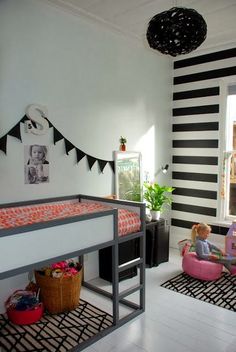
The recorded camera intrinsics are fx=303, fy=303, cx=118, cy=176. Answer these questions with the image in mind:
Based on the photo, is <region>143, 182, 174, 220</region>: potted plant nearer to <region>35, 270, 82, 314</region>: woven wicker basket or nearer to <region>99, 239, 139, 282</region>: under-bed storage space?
<region>99, 239, 139, 282</region>: under-bed storage space

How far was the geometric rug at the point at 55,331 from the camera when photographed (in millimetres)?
2057

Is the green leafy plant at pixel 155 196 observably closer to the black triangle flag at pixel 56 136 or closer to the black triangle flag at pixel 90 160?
the black triangle flag at pixel 90 160

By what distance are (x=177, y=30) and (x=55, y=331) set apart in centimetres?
220

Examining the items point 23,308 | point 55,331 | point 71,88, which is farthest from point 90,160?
point 55,331

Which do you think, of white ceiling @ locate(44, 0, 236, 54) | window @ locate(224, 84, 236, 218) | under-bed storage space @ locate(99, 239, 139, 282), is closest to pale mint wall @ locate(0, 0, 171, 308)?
white ceiling @ locate(44, 0, 236, 54)

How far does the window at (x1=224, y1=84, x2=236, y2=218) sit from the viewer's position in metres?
3.68

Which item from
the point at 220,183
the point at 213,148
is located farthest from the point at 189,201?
the point at 213,148

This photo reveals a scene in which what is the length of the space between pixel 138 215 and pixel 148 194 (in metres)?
1.17

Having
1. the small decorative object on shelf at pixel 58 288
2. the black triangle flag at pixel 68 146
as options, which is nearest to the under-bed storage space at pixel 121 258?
the small decorative object on shelf at pixel 58 288

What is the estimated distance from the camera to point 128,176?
3.53 meters

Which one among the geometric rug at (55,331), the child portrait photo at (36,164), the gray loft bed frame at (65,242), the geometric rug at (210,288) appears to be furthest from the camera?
the geometric rug at (210,288)

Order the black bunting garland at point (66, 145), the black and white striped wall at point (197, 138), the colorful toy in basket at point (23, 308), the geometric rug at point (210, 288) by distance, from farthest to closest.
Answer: the black and white striped wall at point (197, 138)
the geometric rug at point (210, 288)
the black bunting garland at point (66, 145)
the colorful toy in basket at point (23, 308)

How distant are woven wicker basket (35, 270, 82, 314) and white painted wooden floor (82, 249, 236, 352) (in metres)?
0.28

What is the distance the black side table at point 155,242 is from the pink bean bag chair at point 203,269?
453 millimetres
